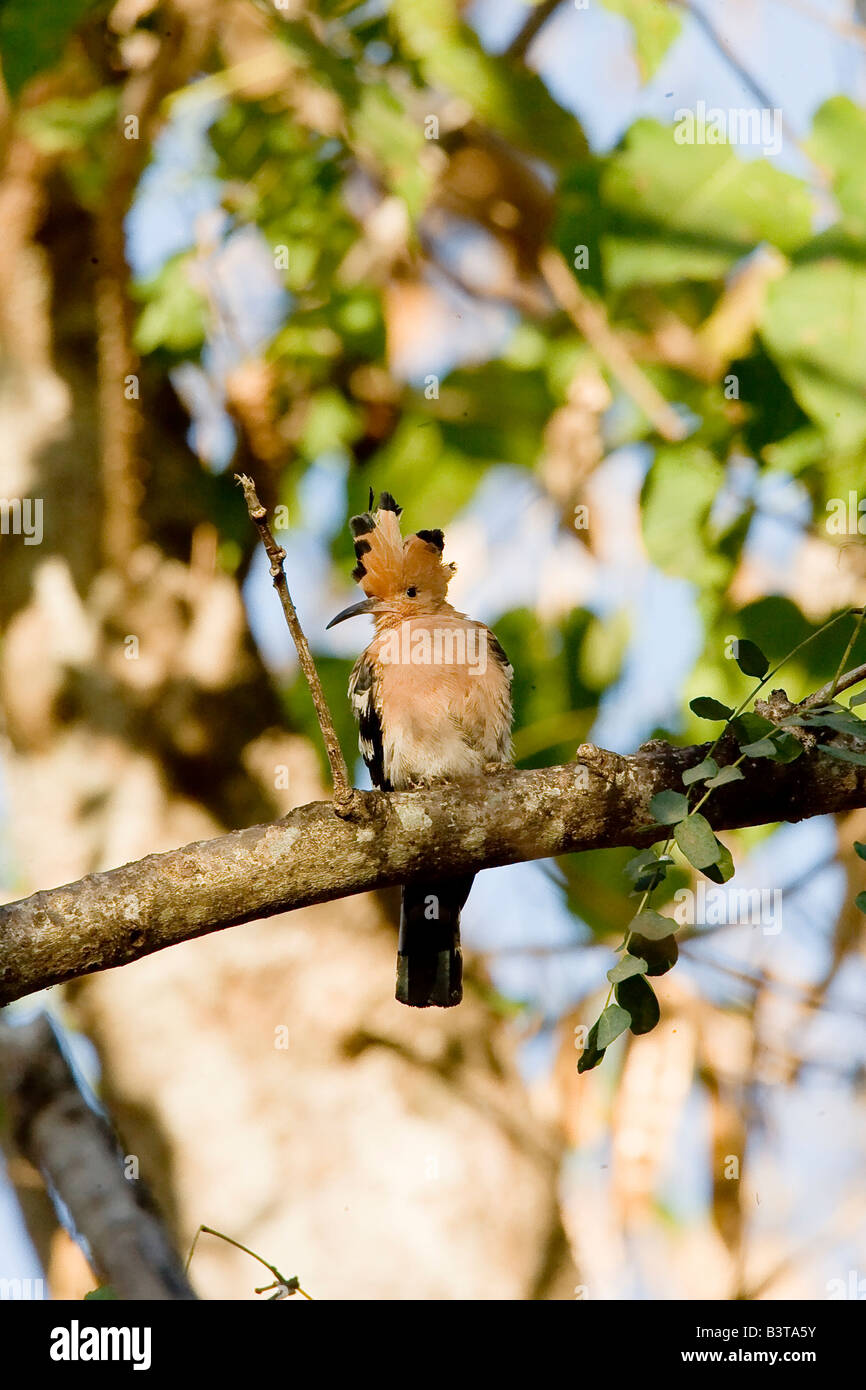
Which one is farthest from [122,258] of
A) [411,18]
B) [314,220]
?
[411,18]

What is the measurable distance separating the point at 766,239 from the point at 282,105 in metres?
2.92

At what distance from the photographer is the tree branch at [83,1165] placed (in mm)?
3834

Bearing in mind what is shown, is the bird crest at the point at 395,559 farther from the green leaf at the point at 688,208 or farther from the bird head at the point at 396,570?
the green leaf at the point at 688,208

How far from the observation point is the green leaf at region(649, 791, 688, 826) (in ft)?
8.64

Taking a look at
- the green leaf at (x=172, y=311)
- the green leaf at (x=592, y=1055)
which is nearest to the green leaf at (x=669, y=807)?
the green leaf at (x=592, y=1055)

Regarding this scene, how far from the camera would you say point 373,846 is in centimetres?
277

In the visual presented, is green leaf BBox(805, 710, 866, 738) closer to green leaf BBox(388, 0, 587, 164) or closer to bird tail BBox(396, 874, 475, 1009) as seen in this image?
bird tail BBox(396, 874, 475, 1009)

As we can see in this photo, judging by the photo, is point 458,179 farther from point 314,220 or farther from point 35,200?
point 35,200

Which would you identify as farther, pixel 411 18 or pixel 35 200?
pixel 35 200

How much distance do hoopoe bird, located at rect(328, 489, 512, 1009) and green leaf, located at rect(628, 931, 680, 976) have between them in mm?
1350

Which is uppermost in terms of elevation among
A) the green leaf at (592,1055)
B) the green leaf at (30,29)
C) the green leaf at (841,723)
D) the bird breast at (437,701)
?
the green leaf at (30,29)

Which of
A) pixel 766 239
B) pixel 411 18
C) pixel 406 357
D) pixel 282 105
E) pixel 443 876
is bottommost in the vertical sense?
pixel 443 876

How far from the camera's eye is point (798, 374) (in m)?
3.55

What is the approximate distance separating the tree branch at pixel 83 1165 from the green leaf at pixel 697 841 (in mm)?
2072
